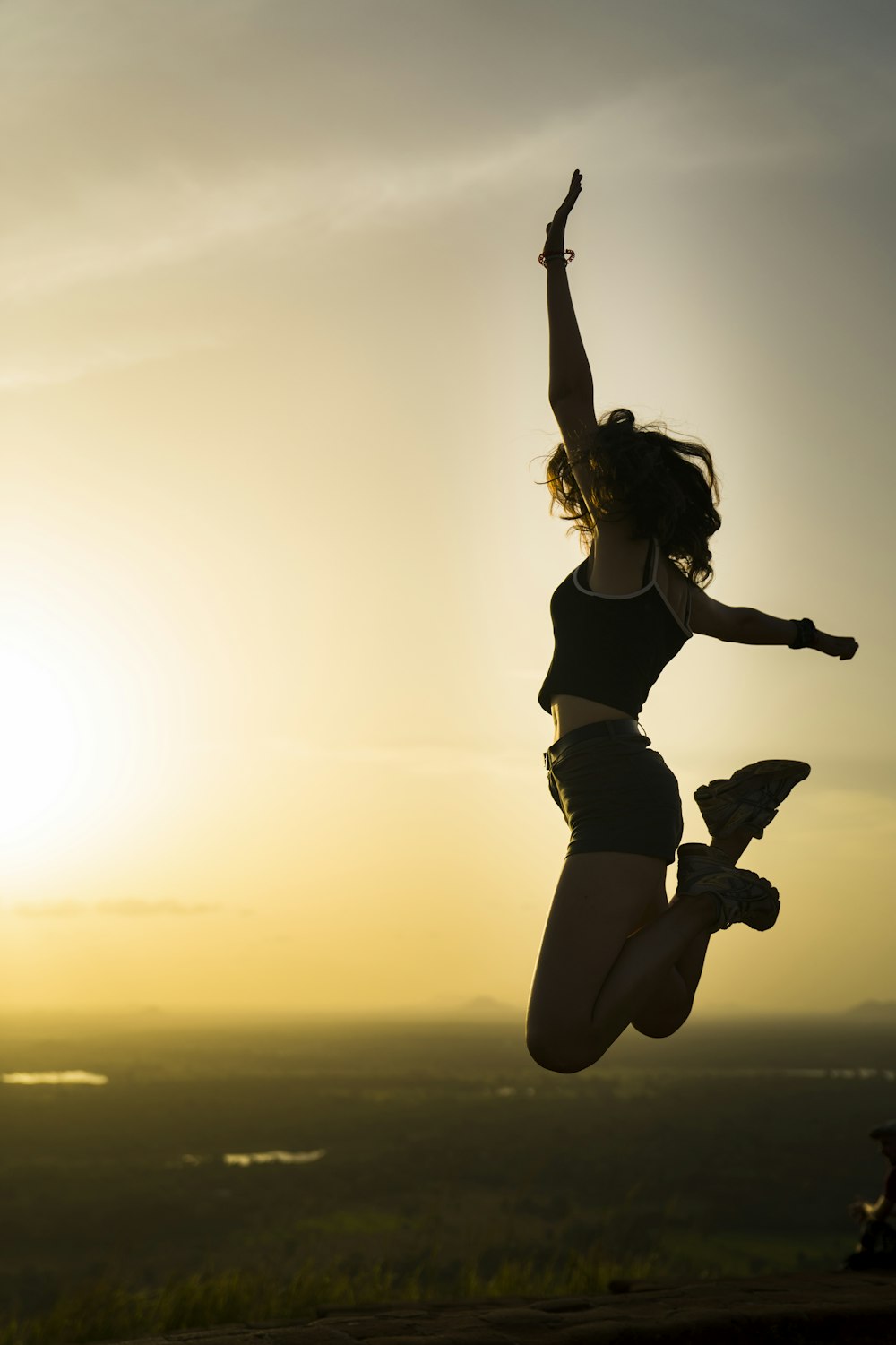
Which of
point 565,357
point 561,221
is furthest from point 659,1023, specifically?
point 561,221

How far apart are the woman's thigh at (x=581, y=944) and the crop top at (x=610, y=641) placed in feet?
1.79

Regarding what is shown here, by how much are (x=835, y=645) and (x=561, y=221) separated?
1.90 metres

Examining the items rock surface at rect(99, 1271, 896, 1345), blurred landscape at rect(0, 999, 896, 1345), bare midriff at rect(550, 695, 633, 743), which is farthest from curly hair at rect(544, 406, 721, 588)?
blurred landscape at rect(0, 999, 896, 1345)

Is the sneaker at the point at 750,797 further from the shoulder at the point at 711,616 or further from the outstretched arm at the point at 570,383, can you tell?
the outstretched arm at the point at 570,383

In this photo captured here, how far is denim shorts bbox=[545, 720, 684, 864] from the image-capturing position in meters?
3.90

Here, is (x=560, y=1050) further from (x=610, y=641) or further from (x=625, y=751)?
(x=610, y=641)

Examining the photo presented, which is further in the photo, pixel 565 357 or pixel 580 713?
pixel 565 357

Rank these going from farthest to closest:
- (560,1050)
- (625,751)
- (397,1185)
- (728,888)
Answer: (397,1185) < (728,888) < (625,751) < (560,1050)

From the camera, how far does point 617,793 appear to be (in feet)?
12.8

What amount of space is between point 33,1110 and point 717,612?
71.9 meters


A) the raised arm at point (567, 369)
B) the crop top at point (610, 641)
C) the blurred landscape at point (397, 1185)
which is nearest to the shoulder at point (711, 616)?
the crop top at point (610, 641)

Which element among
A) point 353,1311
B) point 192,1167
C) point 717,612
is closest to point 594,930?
point 717,612

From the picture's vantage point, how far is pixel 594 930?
3.87m

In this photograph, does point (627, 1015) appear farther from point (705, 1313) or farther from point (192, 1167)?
point (192, 1167)
